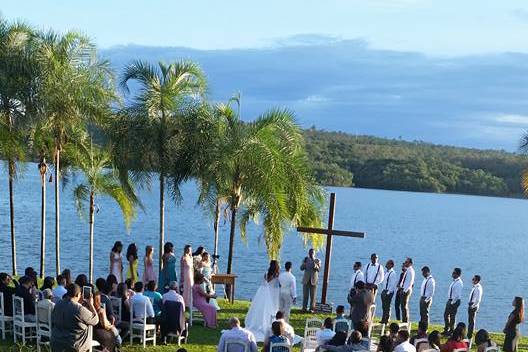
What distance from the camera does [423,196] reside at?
177 m

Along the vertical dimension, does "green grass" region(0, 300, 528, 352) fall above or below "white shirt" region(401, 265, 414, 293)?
below

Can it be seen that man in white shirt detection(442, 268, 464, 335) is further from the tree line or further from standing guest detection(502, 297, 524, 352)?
the tree line

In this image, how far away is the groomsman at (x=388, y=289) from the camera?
77.6ft

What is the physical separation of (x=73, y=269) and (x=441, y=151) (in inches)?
5413

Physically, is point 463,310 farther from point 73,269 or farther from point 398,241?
point 398,241

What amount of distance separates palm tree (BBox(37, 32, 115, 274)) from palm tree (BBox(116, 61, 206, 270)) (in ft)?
2.64

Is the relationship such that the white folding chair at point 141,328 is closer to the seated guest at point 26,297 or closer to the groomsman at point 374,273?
the seated guest at point 26,297

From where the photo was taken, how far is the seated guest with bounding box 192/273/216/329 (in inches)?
801

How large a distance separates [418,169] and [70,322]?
13218cm

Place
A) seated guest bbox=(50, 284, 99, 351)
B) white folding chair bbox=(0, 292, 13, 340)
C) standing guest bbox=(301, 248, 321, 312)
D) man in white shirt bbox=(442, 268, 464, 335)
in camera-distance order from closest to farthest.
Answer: seated guest bbox=(50, 284, 99, 351) → white folding chair bbox=(0, 292, 13, 340) → man in white shirt bbox=(442, 268, 464, 335) → standing guest bbox=(301, 248, 321, 312)

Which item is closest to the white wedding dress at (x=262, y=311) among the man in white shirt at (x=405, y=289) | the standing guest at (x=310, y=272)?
the standing guest at (x=310, y=272)

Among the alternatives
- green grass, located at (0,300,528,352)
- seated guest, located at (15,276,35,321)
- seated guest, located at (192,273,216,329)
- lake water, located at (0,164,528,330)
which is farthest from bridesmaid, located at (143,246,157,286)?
lake water, located at (0,164,528,330)

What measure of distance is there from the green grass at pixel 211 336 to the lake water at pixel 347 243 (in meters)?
6.31

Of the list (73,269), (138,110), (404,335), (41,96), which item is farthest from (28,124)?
(73,269)
